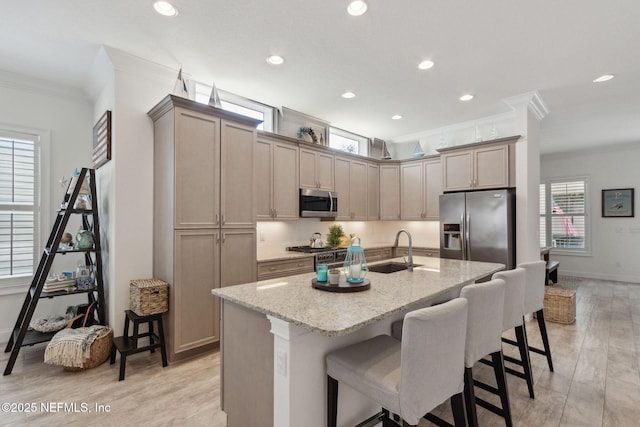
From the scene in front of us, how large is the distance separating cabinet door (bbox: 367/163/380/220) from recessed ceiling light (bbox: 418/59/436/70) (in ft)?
7.92

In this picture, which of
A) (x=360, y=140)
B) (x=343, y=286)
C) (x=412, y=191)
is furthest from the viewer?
(x=360, y=140)

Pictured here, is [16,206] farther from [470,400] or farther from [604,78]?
[604,78]

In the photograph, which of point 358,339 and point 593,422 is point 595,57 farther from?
point 358,339

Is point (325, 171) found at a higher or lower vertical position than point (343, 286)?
higher

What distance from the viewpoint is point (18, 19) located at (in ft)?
8.05

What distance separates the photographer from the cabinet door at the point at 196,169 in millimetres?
2895

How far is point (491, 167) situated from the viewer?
4.33 meters

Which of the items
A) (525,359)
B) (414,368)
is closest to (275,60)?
(414,368)

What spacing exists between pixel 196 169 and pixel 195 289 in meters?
1.15

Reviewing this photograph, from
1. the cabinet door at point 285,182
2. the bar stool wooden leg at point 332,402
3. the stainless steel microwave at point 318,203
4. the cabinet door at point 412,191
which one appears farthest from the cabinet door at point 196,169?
the cabinet door at point 412,191

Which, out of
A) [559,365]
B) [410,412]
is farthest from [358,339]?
[559,365]

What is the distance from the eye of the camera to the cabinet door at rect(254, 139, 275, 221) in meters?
3.90

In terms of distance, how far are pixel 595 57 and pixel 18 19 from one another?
509 cm

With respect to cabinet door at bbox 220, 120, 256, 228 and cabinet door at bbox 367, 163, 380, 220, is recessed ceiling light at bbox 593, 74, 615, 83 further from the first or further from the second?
cabinet door at bbox 220, 120, 256, 228
